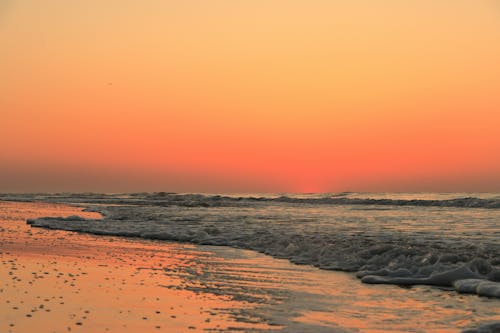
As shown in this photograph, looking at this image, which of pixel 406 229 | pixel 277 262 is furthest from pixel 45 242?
pixel 406 229

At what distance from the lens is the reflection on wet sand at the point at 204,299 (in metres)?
6.41

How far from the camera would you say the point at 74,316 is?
656 centimetres

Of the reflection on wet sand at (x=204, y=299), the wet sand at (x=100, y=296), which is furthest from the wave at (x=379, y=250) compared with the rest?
the wet sand at (x=100, y=296)

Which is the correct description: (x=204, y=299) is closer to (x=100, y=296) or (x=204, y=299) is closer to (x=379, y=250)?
(x=100, y=296)

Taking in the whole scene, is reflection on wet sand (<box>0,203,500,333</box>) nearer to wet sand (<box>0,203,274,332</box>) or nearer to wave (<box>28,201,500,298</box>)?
wet sand (<box>0,203,274,332</box>)

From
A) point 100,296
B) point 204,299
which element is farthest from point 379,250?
point 100,296

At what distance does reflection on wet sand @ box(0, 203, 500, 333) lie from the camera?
641 cm

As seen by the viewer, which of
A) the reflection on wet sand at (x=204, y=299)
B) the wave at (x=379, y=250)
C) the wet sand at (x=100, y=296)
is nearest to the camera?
the wet sand at (x=100, y=296)

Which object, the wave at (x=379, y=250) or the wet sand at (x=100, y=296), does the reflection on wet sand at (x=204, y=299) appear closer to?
the wet sand at (x=100, y=296)

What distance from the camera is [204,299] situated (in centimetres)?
792

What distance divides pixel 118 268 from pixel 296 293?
395 centimetres

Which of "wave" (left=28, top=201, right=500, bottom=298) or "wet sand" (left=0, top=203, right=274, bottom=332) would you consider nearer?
"wet sand" (left=0, top=203, right=274, bottom=332)

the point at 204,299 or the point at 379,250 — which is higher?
the point at 379,250

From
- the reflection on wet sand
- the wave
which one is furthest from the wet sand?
the wave
